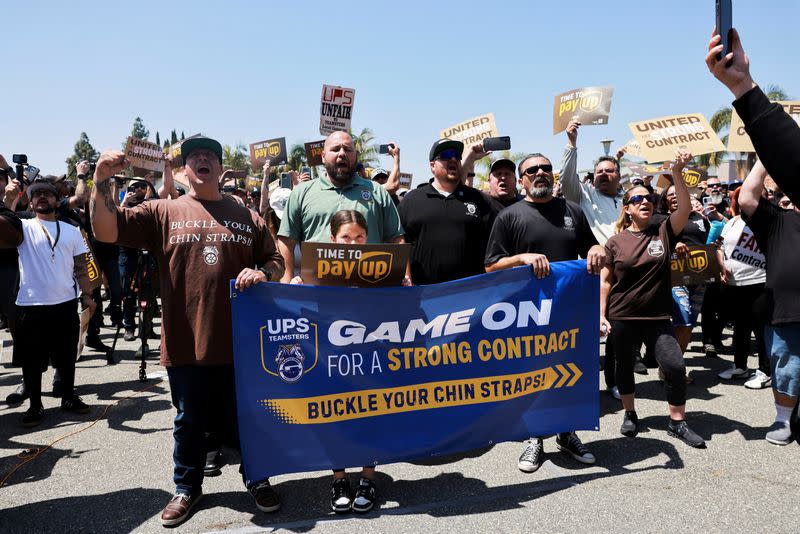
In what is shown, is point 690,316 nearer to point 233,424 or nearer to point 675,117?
point 675,117

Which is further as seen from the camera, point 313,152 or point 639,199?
point 313,152

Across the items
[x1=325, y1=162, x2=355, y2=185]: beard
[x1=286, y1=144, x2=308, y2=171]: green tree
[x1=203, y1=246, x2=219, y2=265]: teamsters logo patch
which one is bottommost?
[x1=203, y1=246, x2=219, y2=265]: teamsters logo patch

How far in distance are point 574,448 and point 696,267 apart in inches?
149

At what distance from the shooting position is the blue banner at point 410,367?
3518mm

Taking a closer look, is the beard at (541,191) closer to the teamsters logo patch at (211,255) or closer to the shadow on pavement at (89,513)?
the teamsters logo patch at (211,255)

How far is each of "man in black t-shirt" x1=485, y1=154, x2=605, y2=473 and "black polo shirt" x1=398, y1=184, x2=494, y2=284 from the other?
1.04 feet

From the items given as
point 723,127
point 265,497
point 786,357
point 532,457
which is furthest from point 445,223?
point 723,127

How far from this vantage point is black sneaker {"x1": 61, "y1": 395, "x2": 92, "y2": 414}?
5.65 meters

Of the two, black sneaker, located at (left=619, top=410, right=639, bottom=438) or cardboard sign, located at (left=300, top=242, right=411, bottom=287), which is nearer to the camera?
cardboard sign, located at (left=300, top=242, right=411, bottom=287)

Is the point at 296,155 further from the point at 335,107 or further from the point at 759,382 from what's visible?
the point at 759,382

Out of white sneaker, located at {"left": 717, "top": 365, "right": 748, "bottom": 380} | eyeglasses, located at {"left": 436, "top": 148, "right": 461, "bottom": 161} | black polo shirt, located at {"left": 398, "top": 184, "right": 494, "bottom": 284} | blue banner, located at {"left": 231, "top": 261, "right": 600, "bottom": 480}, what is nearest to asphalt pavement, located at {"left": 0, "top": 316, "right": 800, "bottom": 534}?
blue banner, located at {"left": 231, "top": 261, "right": 600, "bottom": 480}

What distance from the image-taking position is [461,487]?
3857 millimetres

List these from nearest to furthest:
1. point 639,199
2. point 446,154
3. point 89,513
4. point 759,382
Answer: point 89,513
point 446,154
point 639,199
point 759,382

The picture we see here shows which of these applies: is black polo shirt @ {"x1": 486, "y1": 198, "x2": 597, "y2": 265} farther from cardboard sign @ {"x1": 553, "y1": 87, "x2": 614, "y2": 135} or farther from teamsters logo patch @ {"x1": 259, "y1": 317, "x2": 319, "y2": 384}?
cardboard sign @ {"x1": 553, "y1": 87, "x2": 614, "y2": 135}
